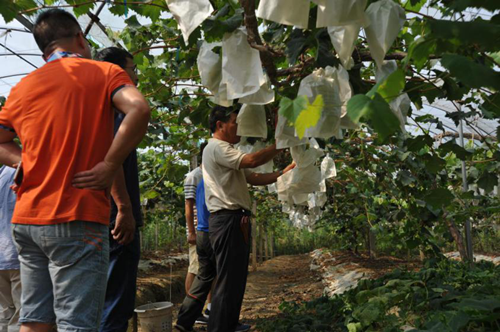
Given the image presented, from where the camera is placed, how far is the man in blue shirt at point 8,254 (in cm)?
257

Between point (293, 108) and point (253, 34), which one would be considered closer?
point (293, 108)

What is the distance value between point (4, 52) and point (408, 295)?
6.12m

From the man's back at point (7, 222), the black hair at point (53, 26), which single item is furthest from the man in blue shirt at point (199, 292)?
the black hair at point (53, 26)

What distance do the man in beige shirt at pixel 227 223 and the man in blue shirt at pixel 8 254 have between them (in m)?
1.15

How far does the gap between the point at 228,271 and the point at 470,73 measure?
200 cm

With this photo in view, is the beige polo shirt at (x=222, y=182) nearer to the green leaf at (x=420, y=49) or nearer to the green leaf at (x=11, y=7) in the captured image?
the green leaf at (x=11, y=7)

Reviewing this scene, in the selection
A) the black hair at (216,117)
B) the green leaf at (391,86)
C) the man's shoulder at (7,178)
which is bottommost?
the green leaf at (391,86)

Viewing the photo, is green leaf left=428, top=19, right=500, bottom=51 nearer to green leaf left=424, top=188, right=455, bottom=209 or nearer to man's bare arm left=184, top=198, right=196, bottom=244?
green leaf left=424, top=188, right=455, bottom=209

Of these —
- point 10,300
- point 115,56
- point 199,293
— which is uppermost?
point 115,56

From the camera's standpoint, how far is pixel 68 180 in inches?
52.7

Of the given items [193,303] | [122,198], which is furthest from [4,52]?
[122,198]

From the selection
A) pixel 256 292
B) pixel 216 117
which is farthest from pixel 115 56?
pixel 256 292

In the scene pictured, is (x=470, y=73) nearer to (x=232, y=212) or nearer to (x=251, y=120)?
(x=251, y=120)

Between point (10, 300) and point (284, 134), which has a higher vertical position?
point (284, 134)
